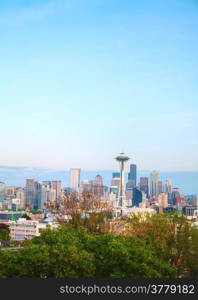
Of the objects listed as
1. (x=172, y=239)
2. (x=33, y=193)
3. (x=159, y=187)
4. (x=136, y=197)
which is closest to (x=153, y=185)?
(x=159, y=187)

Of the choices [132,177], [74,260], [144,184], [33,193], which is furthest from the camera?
[132,177]

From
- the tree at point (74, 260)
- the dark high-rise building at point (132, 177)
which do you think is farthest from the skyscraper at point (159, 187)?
the tree at point (74, 260)

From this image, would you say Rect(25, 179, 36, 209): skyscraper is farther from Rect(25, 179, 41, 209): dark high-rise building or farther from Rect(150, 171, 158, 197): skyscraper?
Rect(150, 171, 158, 197): skyscraper

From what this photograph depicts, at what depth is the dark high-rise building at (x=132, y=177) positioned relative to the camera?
6638 cm

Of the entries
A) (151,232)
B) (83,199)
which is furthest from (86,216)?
(151,232)

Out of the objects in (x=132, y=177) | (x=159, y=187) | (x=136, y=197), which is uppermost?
(x=132, y=177)

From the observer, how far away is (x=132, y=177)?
2645 inches

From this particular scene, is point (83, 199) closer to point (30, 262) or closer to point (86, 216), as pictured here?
point (86, 216)

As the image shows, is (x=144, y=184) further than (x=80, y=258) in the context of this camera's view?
Yes

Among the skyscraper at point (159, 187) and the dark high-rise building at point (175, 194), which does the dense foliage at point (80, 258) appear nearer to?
the dark high-rise building at point (175, 194)

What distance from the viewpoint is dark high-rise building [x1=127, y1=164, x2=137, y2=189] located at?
66375 mm

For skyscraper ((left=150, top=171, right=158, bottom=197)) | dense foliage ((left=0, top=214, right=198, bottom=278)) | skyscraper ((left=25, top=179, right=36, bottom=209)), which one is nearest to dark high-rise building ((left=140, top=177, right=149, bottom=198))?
skyscraper ((left=150, top=171, right=158, bottom=197))

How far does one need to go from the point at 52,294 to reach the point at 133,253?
1725mm

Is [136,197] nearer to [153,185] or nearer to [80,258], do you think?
[153,185]
